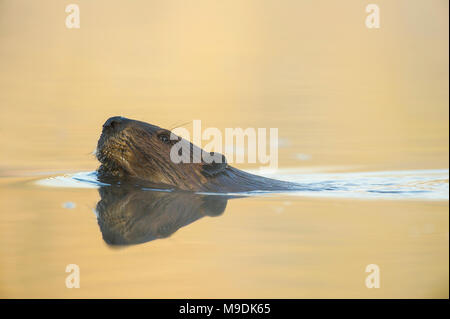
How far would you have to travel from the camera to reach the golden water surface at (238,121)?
502cm

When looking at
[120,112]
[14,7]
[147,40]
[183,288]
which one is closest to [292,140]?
[120,112]

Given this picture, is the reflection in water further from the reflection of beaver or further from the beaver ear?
the beaver ear

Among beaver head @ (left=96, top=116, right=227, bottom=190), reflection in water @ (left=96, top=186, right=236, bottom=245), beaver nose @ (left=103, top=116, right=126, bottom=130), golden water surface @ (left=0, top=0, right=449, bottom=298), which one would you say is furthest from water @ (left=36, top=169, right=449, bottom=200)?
beaver nose @ (left=103, top=116, right=126, bottom=130)

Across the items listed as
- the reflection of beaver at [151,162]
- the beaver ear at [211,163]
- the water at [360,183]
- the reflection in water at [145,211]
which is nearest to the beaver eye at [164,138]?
the reflection of beaver at [151,162]

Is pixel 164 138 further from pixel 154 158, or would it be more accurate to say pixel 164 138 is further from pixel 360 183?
pixel 360 183

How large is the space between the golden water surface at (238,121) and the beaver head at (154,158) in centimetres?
48

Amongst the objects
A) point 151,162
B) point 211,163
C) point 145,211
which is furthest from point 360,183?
point 145,211

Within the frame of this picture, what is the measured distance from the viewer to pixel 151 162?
24.6 ft

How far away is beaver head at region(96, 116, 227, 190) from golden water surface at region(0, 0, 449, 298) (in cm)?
48

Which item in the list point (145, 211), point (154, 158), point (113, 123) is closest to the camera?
point (145, 211)

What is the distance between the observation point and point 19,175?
8.84 metres

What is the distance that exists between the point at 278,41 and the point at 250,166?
13.9 meters

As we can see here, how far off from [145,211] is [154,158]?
100 cm

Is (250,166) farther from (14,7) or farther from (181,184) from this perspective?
(14,7)
